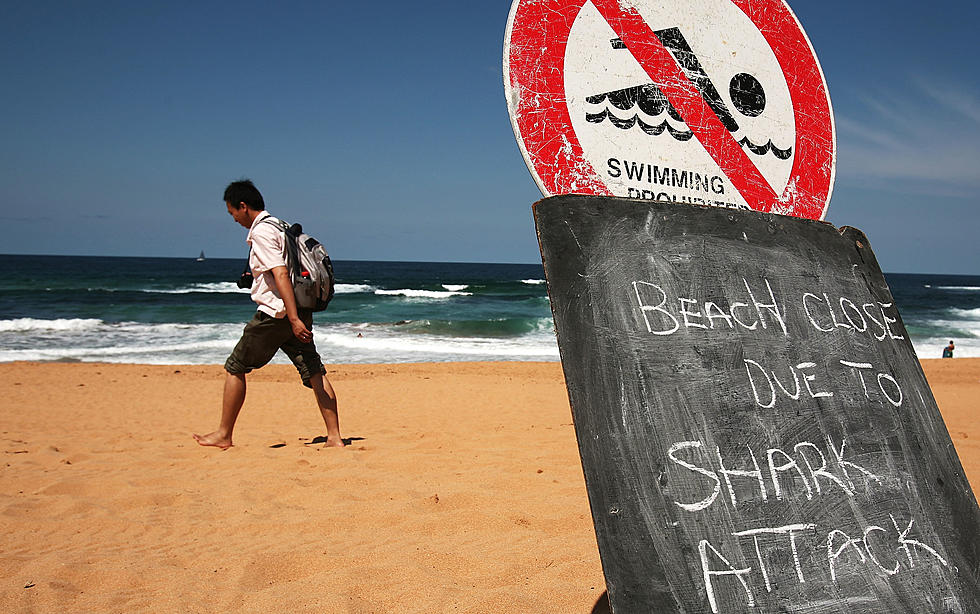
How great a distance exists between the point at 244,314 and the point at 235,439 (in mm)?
22572

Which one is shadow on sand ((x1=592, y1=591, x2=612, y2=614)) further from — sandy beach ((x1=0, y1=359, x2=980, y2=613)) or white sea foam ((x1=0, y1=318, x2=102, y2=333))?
white sea foam ((x1=0, y1=318, x2=102, y2=333))

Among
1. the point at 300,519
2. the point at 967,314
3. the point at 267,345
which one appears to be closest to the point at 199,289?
the point at 267,345

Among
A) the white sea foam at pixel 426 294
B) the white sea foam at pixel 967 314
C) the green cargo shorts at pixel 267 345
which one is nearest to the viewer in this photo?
the green cargo shorts at pixel 267 345

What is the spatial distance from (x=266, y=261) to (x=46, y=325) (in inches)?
793

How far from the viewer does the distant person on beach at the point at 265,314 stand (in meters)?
3.83

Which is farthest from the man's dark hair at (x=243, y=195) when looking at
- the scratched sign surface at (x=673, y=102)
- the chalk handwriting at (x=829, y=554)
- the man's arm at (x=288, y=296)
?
the chalk handwriting at (x=829, y=554)

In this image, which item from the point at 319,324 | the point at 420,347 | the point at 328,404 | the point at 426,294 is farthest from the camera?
the point at 426,294

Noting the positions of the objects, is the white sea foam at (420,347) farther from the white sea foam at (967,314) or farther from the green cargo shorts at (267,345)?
the white sea foam at (967,314)

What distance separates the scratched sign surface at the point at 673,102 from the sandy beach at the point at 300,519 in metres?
1.46

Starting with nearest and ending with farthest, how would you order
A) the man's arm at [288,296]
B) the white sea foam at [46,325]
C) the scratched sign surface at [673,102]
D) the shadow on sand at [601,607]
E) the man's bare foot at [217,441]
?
the scratched sign surface at [673,102]
the shadow on sand at [601,607]
the man's arm at [288,296]
the man's bare foot at [217,441]
the white sea foam at [46,325]

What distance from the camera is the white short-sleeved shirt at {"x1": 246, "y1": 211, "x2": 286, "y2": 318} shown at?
3822 mm

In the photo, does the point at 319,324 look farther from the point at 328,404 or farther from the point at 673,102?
the point at 673,102

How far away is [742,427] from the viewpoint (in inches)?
52.6

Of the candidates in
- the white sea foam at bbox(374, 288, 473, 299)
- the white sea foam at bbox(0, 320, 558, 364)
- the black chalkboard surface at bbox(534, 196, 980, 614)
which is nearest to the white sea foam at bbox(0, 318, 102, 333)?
the white sea foam at bbox(0, 320, 558, 364)
